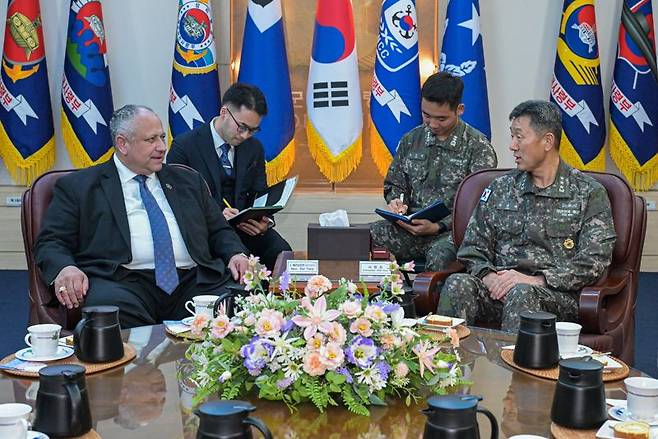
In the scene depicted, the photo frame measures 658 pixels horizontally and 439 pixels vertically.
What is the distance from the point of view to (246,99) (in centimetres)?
446

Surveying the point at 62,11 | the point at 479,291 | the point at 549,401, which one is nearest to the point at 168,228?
the point at 479,291

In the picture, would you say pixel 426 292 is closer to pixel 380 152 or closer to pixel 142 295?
pixel 142 295

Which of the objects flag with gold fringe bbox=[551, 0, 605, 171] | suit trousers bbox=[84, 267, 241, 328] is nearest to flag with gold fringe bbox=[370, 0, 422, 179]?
flag with gold fringe bbox=[551, 0, 605, 171]

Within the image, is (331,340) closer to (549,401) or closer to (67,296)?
(549,401)

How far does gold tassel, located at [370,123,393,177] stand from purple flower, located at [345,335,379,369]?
13.9 feet

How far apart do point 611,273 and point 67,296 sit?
77.4 inches

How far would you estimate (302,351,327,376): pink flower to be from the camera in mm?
1907

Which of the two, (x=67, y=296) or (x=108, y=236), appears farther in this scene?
(x=108, y=236)

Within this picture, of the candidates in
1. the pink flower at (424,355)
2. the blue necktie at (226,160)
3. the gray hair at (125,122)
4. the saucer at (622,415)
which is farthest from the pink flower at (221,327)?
the blue necktie at (226,160)

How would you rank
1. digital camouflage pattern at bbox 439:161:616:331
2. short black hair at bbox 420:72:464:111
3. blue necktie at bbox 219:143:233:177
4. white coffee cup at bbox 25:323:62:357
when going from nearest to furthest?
white coffee cup at bbox 25:323:62:357 < digital camouflage pattern at bbox 439:161:616:331 < short black hair at bbox 420:72:464:111 < blue necktie at bbox 219:143:233:177

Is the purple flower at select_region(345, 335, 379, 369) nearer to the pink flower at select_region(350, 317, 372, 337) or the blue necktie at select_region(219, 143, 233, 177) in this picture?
the pink flower at select_region(350, 317, 372, 337)

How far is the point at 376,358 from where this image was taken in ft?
6.48

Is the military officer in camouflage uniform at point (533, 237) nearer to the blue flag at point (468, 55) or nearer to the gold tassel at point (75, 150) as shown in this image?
the blue flag at point (468, 55)

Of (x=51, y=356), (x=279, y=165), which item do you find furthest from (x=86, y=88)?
(x=51, y=356)
